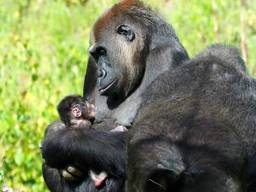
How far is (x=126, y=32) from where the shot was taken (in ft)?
20.9

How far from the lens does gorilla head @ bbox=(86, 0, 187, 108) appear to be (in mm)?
6207

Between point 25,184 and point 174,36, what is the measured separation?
2360 mm

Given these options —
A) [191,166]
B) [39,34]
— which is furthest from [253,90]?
[39,34]

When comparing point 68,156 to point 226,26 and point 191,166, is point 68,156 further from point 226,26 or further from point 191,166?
point 226,26

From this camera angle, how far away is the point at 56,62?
1030cm

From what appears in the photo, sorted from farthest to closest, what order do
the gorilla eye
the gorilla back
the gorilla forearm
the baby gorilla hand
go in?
the gorilla eye → the baby gorilla hand → the gorilla forearm → the gorilla back

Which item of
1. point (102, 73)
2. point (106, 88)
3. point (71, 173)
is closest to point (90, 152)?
point (71, 173)

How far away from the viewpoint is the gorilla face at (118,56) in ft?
20.4

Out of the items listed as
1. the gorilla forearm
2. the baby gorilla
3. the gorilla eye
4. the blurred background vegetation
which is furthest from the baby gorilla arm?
the blurred background vegetation

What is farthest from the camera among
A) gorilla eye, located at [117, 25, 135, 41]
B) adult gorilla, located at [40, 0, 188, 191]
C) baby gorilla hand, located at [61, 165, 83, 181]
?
gorilla eye, located at [117, 25, 135, 41]

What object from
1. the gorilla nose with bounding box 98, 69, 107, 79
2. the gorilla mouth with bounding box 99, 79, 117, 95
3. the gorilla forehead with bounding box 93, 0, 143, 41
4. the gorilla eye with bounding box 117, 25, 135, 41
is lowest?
the gorilla mouth with bounding box 99, 79, 117, 95

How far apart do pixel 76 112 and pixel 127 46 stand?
0.62 metres

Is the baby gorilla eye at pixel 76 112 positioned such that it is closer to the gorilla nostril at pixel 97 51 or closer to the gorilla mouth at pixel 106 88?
the gorilla mouth at pixel 106 88

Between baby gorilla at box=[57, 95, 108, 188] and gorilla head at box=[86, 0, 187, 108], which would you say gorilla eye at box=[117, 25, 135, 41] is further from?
baby gorilla at box=[57, 95, 108, 188]
